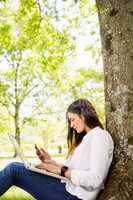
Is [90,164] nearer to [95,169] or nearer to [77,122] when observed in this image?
[95,169]

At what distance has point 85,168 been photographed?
486 cm

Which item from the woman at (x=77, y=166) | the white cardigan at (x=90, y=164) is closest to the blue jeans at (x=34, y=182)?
the woman at (x=77, y=166)

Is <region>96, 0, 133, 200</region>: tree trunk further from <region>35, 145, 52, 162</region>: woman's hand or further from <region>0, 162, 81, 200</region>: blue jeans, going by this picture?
<region>35, 145, 52, 162</region>: woman's hand

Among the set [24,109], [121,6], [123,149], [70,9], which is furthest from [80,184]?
[24,109]

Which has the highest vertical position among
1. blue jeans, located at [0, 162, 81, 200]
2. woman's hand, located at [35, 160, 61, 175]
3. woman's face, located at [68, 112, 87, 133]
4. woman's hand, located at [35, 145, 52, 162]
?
woman's face, located at [68, 112, 87, 133]

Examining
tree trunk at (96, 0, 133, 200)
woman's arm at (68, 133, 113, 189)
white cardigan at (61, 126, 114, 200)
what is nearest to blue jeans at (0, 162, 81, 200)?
white cardigan at (61, 126, 114, 200)

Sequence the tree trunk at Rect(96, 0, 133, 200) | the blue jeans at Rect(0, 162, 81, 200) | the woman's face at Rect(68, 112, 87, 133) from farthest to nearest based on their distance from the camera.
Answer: the tree trunk at Rect(96, 0, 133, 200), the woman's face at Rect(68, 112, 87, 133), the blue jeans at Rect(0, 162, 81, 200)

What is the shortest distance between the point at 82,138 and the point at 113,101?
0.59 m

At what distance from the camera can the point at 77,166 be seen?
4969 mm

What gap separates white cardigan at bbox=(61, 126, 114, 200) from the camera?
182 inches

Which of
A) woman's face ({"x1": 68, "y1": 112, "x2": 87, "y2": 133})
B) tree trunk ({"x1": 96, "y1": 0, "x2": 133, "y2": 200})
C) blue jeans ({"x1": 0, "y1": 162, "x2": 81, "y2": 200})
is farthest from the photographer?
tree trunk ({"x1": 96, "y1": 0, "x2": 133, "y2": 200})

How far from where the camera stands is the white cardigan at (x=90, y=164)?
4.62m

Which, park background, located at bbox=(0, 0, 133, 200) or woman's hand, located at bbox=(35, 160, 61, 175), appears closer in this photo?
woman's hand, located at bbox=(35, 160, 61, 175)

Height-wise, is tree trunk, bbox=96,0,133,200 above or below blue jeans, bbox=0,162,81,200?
above
